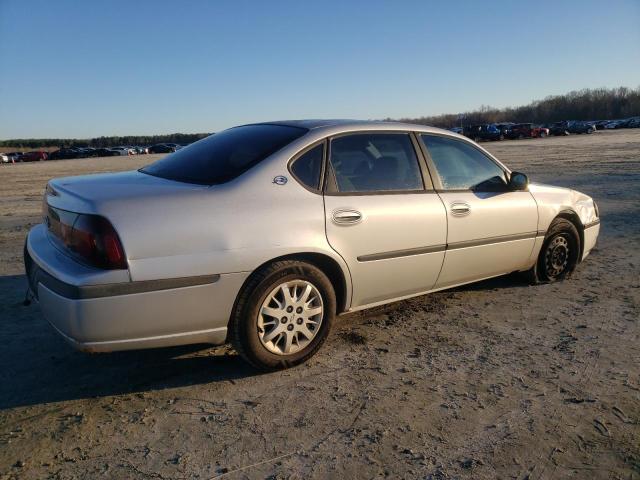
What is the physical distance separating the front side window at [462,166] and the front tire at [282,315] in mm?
1461

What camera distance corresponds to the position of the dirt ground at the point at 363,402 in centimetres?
236

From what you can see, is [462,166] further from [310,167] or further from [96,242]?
[96,242]

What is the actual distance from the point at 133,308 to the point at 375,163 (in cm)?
198

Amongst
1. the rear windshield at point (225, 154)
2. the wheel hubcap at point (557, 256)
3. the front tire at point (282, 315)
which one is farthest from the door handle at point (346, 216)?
the wheel hubcap at point (557, 256)

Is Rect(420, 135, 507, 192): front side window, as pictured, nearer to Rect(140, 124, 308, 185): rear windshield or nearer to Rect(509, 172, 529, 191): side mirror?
Rect(509, 172, 529, 191): side mirror

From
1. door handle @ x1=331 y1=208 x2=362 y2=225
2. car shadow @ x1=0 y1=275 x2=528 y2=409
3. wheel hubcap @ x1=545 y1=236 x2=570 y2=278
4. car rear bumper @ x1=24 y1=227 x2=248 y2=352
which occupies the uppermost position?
door handle @ x1=331 y1=208 x2=362 y2=225

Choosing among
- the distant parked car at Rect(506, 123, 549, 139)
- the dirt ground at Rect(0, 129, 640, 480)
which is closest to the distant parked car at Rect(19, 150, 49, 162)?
the distant parked car at Rect(506, 123, 549, 139)

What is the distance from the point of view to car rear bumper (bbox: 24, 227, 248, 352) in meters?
2.65

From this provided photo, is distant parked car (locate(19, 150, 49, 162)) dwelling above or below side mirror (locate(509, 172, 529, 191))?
above

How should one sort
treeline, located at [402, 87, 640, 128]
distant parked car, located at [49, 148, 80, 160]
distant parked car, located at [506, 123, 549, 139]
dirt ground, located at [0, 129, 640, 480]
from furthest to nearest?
treeline, located at [402, 87, 640, 128] → distant parked car, located at [49, 148, 80, 160] → distant parked car, located at [506, 123, 549, 139] → dirt ground, located at [0, 129, 640, 480]

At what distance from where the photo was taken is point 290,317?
3217 millimetres

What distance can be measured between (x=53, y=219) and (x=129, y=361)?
105 cm

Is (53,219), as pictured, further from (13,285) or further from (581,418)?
(581,418)

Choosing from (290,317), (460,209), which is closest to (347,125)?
(460,209)
